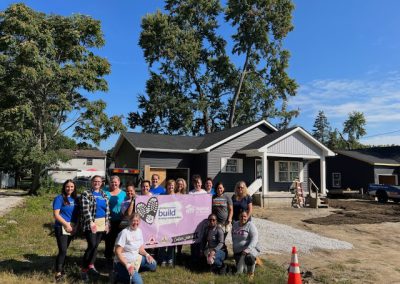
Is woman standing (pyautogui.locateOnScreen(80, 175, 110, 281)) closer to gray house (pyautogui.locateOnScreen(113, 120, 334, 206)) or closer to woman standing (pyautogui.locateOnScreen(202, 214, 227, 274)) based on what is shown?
woman standing (pyautogui.locateOnScreen(202, 214, 227, 274))

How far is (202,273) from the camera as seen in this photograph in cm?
717

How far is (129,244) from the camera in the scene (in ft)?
20.4

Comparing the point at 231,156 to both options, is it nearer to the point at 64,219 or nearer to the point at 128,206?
the point at 128,206

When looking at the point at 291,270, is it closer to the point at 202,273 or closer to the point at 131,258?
the point at 202,273

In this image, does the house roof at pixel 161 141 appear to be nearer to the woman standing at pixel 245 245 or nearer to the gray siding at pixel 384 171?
the woman standing at pixel 245 245

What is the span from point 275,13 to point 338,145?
4297cm

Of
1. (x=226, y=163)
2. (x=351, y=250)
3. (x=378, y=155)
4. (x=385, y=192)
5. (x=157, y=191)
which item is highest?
(x=378, y=155)

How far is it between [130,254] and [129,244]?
156 mm

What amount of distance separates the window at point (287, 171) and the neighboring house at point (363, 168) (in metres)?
11.9

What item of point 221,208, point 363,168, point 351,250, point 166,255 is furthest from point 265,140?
point 166,255

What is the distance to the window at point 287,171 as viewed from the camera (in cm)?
2509

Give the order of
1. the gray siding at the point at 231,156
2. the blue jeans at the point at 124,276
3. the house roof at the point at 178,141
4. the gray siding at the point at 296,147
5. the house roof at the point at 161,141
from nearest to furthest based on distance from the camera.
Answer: the blue jeans at the point at 124,276
the gray siding at the point at 296,147
the house roof at the point at 178,141
the house roof at the point at 161,141
the gray siding at the point at 231,156

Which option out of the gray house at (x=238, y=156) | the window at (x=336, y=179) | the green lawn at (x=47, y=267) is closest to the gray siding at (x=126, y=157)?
Result: the gray house at (x=238, y=156)

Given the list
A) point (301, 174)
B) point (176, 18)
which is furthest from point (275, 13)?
point (301, 174)
